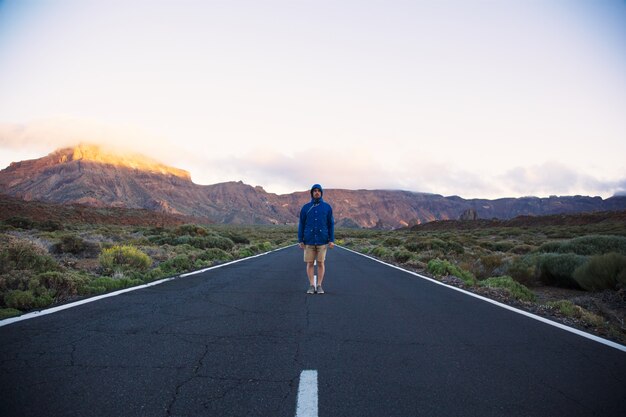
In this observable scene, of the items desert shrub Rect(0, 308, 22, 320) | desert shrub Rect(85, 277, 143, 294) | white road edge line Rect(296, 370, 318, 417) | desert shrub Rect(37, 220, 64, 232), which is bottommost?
desert shrub Rect(85, 277, 143, 294)

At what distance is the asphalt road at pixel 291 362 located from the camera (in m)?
2.99

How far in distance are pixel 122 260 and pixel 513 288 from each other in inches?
438

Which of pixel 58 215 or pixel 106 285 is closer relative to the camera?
pixel 106 285

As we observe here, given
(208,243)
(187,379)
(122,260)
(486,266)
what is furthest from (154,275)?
(208,243)

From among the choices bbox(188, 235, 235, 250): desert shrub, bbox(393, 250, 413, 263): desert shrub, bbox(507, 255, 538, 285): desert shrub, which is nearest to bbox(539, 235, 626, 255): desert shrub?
bbox(507, 255, 538, 285): desert shrub

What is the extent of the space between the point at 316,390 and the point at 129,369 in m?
1.80

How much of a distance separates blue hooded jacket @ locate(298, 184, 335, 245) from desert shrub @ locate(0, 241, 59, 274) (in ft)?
19.3

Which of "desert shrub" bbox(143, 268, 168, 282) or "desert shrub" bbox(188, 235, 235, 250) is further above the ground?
"desert shrub" bbox(143, 268, 168, 282)

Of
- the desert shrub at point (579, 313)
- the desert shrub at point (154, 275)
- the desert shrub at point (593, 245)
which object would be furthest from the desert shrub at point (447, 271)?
the desert shrub at point (154, 275)

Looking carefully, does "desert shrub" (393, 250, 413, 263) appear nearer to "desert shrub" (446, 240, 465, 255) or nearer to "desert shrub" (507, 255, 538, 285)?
"desert shrub" (446, 240, 465, 255)

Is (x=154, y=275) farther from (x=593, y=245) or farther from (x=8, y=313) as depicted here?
(x=593, y=245)

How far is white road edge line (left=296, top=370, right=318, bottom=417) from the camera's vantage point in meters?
2.84

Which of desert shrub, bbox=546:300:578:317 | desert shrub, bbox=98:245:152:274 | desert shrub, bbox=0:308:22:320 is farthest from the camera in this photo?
desert shrub, bbox=98:245:152:274

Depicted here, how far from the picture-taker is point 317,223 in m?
8.64
